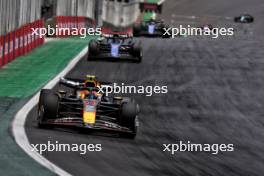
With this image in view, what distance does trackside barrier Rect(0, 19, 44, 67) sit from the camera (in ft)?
83.7

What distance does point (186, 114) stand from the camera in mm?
18984

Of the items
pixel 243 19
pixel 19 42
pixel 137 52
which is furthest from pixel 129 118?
pixel 243 19

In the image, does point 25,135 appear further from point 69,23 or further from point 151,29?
point 151,29

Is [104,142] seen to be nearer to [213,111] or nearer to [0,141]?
[0,141]

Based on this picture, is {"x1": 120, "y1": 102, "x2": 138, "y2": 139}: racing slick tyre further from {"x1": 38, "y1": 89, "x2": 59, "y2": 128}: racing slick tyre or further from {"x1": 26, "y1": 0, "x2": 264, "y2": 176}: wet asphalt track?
{"x1": 38, "y1": 89, "x2": 59, "y2": 128}: racing slick tyre

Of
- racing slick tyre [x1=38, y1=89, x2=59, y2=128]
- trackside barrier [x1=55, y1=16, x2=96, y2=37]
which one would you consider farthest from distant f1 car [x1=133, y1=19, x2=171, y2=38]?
racing slick tyre [x1=38, y1=89, x2=59, y2=128]

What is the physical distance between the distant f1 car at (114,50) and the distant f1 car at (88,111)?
1275 cm

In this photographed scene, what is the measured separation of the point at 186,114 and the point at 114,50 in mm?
10178

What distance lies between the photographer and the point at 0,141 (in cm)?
1257

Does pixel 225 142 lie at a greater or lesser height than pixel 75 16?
lesser

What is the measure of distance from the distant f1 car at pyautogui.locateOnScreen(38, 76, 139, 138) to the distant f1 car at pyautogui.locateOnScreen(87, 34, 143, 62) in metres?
12.8

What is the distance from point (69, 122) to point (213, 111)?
5.90 meters

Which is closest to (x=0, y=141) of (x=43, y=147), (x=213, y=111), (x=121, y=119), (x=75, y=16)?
(x=43, y=147)

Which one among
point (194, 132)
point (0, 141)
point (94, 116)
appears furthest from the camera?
point (194, 132)
